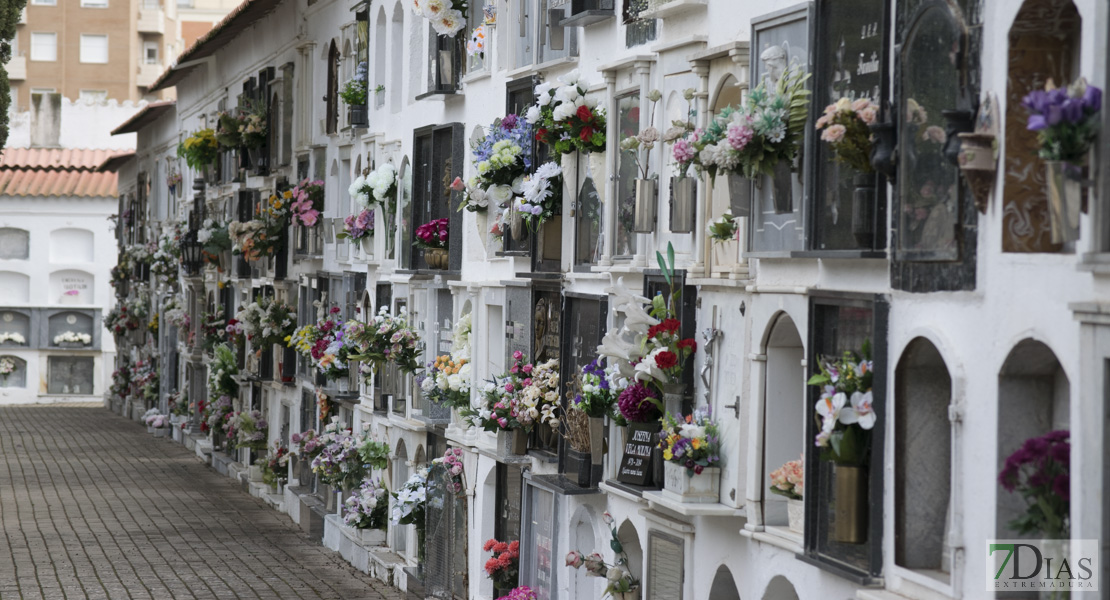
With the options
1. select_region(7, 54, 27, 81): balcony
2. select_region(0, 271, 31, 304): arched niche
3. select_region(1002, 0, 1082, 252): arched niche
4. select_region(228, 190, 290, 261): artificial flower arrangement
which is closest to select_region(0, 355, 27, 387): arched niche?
select_region(0, 271, 31, 304): arched niche

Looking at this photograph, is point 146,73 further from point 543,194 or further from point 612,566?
point 612,566

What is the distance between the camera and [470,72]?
53.7 ft

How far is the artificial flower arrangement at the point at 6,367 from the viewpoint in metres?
51.6

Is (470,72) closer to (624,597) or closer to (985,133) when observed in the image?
(624,597)

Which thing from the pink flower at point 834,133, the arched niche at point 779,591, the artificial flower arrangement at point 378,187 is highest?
the artificial flower arrangement at point 378,187

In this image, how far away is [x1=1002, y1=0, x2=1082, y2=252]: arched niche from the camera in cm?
706

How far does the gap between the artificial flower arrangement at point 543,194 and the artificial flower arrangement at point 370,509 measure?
674 cm

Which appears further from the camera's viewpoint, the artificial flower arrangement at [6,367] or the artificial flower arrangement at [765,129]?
the artificial flower arrangement at [6,367]

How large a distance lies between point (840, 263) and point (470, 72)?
815 centimetres

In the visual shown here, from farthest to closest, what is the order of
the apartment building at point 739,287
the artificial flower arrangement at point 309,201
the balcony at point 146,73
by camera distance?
1. the balcony at point 146,73
2. the artificial flower arrangement at point 309,201
3. the apartment building at point 739,287

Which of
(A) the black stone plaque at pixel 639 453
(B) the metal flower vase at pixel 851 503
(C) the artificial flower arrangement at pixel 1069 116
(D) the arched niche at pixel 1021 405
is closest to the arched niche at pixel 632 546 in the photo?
(A) the black stone plaque at pixel 639 453

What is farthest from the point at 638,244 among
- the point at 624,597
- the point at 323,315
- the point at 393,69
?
the point at 323,315

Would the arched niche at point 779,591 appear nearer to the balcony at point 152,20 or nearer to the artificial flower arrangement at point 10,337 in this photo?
the artificial flower arrangement at point 10,337

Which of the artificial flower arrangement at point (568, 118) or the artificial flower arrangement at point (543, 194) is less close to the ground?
the artificial flower arrangement at point (568, 118)
